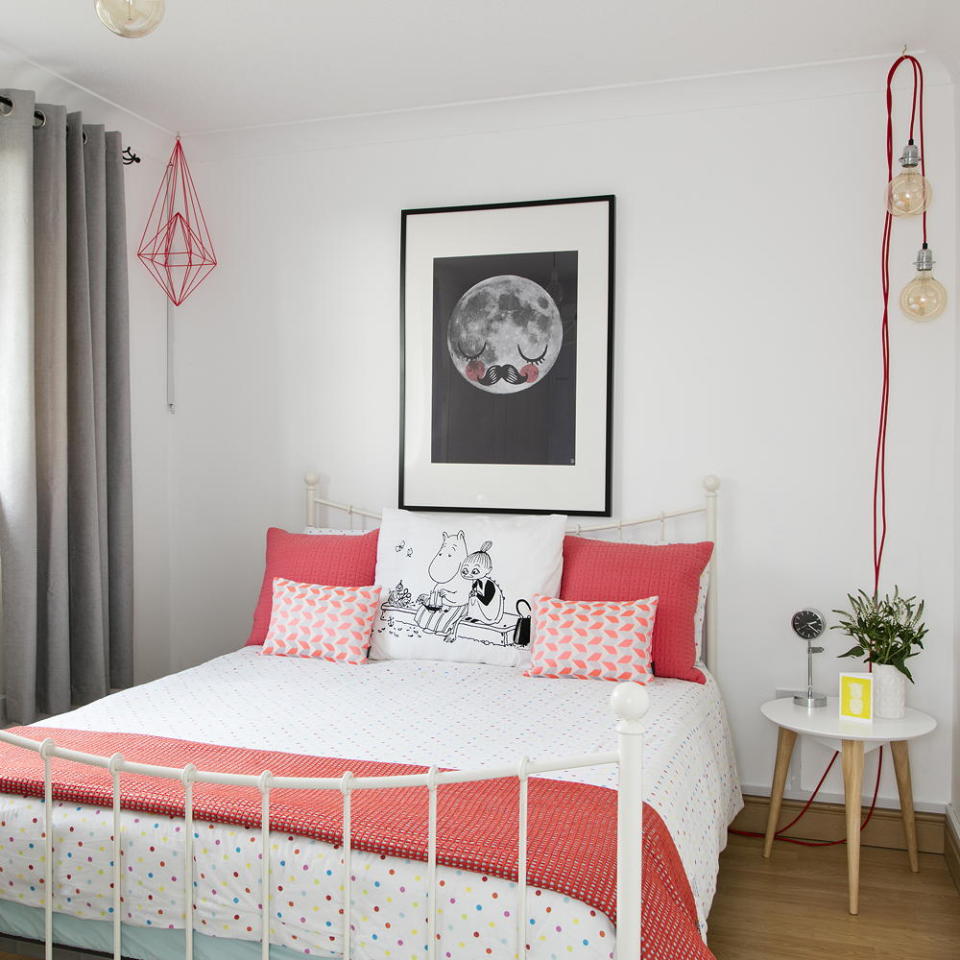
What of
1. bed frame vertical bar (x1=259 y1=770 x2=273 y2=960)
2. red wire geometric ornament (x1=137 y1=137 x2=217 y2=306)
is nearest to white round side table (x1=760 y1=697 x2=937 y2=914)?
bed frame vertical bar (x1=259 y1=770 x2=273 y2=960)

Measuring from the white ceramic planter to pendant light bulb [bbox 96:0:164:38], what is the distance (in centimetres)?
257

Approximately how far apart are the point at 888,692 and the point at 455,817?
1712mm

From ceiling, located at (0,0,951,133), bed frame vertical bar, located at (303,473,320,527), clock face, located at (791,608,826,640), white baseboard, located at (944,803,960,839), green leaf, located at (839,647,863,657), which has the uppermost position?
ceiling, located at (0,0,951,133)

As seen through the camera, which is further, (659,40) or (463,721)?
(659,40)

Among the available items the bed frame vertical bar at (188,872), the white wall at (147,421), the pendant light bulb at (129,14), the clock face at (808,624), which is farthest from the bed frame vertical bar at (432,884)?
the white wall at (147,421)

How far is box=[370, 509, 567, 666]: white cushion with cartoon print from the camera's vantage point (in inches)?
123

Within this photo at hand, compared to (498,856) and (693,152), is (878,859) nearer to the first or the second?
(498,856)

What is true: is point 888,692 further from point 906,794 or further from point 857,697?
point 906,794

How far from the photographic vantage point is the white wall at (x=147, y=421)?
3.75 metres

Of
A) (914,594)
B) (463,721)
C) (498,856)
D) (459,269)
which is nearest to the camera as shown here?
(498,856)

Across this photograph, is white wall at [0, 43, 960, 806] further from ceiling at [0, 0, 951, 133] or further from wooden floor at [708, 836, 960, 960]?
wooden floor at [708, 836, 960, 960]

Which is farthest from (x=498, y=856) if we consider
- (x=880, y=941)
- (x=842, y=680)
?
(x=842, y=680)

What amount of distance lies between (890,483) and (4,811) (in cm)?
267

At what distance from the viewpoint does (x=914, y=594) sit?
3.11 metres
